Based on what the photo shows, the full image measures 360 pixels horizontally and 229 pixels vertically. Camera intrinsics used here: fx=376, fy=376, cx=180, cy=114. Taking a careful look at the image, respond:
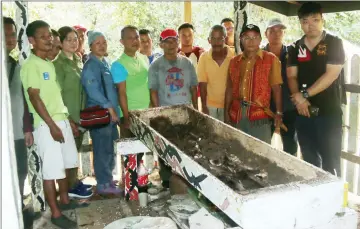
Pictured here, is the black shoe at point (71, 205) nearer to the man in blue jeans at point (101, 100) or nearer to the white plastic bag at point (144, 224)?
the man in blue jeans at point (101, 100)

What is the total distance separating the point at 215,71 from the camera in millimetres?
4922

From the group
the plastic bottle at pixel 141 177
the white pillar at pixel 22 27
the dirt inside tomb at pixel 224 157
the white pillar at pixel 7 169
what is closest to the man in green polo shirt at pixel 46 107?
the white pillar at pixel 22 27

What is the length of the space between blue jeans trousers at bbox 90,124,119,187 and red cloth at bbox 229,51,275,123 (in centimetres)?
155

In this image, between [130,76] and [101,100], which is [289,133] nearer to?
[130,76]

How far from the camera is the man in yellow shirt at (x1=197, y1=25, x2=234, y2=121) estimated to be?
486 centimetres

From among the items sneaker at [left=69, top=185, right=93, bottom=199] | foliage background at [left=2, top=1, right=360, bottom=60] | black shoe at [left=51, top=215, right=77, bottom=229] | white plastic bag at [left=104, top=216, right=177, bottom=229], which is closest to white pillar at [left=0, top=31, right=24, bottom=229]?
white plastic bag at [left=104, top=216, right=177, bottom=229]

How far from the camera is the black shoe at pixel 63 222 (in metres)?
3.95

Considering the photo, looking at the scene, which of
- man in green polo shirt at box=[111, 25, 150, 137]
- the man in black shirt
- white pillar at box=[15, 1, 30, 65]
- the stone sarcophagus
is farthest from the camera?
man in green polo shirt at box=[111, 25, 150, 137]

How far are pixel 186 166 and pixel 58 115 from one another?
161 cm

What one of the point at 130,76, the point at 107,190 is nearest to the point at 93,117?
the point at 130,76

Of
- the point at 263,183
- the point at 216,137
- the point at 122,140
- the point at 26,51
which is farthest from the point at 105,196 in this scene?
the point at 263,183

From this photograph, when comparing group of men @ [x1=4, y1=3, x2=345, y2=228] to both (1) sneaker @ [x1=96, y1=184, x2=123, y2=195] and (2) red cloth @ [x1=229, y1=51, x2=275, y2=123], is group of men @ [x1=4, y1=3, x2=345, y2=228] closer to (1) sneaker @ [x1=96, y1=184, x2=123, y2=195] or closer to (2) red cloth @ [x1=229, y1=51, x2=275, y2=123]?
(2) red cloth @ [x1=229, y1=51, x2=275, y2=123]

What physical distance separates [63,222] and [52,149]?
83 centimetres

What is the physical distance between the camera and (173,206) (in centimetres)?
367
